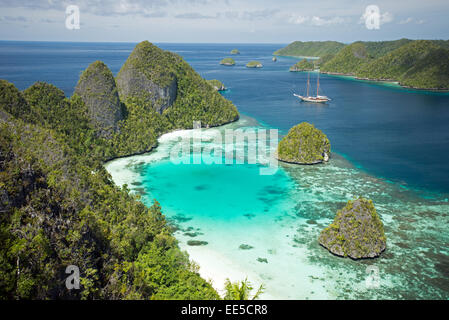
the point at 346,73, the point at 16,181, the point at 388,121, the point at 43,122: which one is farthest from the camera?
the point at 346,73

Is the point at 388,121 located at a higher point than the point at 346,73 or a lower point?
lower

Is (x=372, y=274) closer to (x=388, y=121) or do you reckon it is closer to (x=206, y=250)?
(x=206, y=250)

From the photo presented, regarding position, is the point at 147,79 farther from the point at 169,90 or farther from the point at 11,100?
the point at 11,100

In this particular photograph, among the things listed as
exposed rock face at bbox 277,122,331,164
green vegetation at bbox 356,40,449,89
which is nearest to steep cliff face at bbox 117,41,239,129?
exposed rock face at bbox 277,122,331,164

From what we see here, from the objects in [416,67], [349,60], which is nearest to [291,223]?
[416,67]
